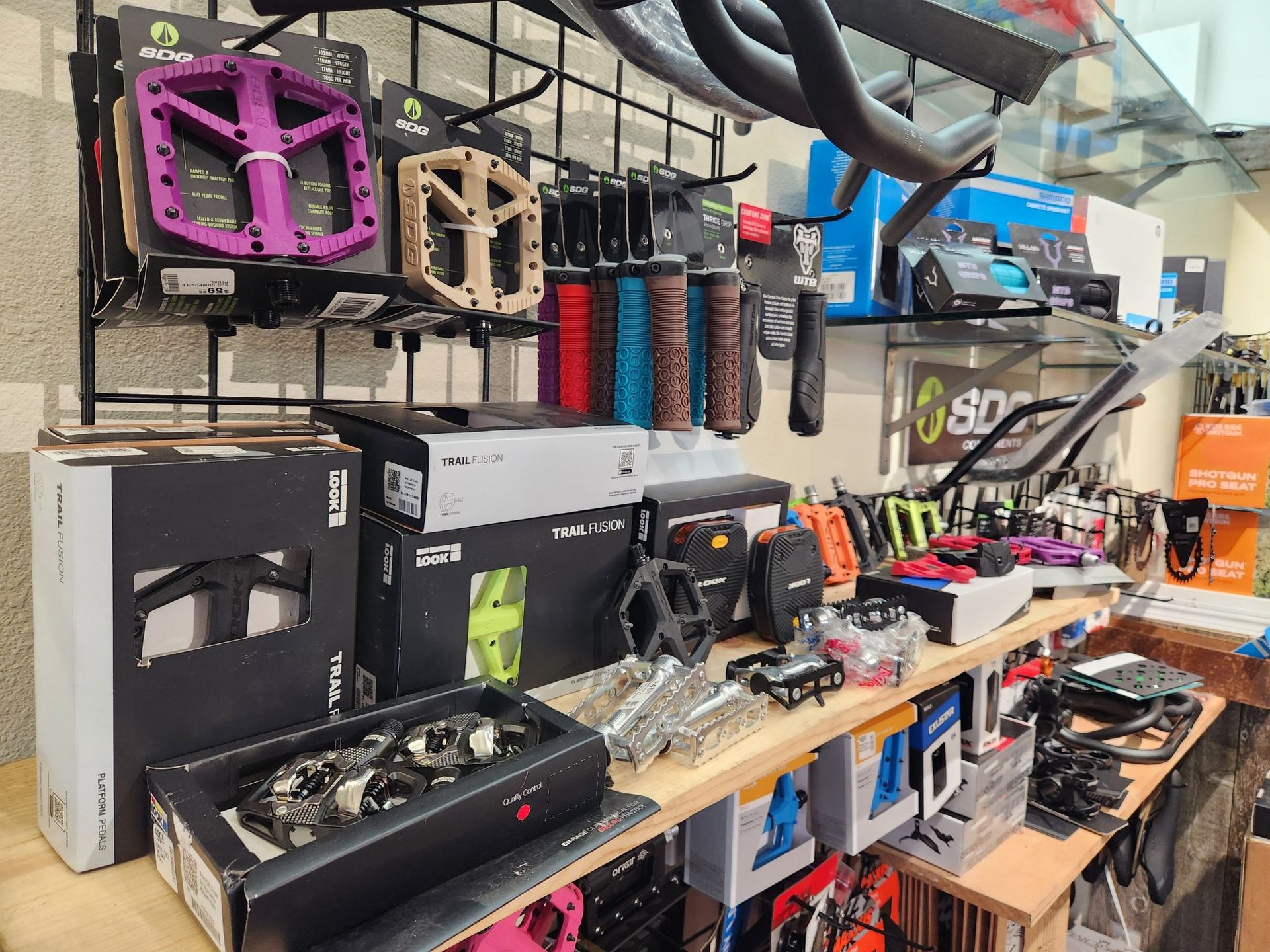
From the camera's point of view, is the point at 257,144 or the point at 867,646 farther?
the point at 867,646

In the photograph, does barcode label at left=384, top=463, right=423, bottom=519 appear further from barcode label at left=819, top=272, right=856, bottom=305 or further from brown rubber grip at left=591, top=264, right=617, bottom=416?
barcode label at left=819, top=272, right=856, bottom=305

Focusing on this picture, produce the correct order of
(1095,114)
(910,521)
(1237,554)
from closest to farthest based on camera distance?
(910,521) → (1095,114) → (1237,554)

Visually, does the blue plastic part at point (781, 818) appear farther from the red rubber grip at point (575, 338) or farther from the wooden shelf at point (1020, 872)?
the red rubber grip at point (575, 338)

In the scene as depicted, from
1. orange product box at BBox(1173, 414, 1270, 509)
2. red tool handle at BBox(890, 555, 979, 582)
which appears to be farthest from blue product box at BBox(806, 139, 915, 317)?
orange product box at BBox(1173, 414, 1270, 509)

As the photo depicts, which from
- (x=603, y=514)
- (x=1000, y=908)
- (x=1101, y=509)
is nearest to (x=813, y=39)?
(x=603, y=514)

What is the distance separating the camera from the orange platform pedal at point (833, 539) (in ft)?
4.31

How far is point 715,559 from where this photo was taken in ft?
3.24

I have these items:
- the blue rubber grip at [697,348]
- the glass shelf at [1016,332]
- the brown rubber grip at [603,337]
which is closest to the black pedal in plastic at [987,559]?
the glass shelf at [1016,332]

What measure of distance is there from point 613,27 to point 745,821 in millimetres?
870

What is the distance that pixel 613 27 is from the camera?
2.13 feet

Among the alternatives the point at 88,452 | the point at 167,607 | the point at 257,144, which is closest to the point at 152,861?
the point at 167,607

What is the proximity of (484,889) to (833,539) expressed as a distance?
941 mm

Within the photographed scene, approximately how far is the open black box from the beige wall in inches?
14.5

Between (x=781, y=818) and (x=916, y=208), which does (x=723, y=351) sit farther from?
(x=781, y=818)
